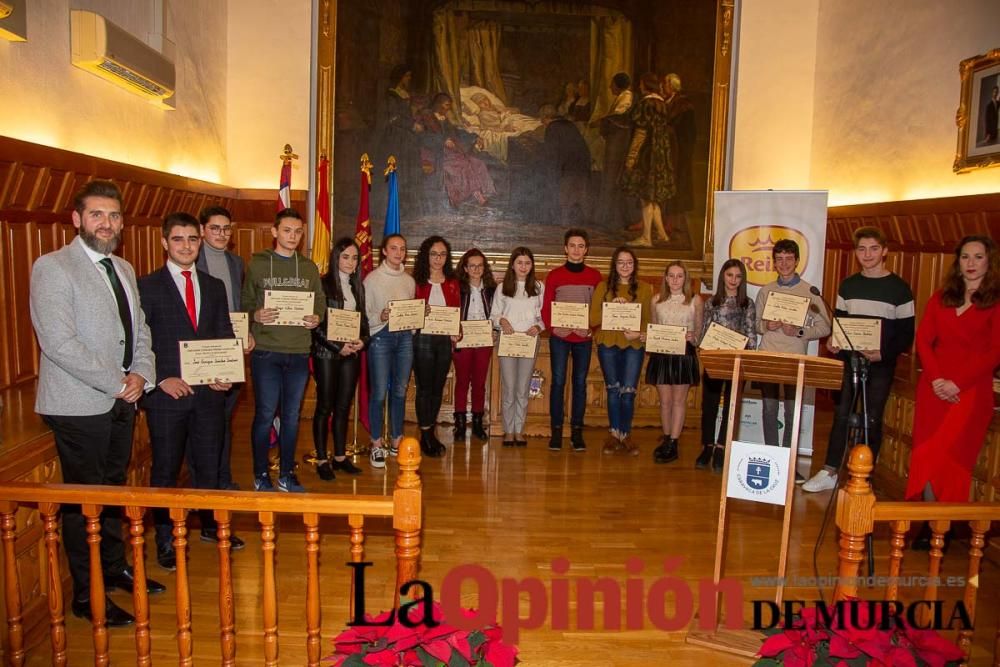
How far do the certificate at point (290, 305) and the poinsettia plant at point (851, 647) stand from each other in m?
3.29

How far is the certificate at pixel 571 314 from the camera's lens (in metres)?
5.97

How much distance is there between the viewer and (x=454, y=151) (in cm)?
781

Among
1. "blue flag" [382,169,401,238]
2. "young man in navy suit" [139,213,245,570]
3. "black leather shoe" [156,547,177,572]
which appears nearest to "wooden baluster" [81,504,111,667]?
"young man in navy suit" [139,213,245,570]

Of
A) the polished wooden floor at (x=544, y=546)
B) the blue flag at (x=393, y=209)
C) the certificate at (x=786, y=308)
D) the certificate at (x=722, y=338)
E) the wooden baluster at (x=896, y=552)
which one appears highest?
the blue flag at (x=393, y=209)

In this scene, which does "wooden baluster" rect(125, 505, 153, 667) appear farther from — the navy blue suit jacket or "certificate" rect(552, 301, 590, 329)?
"certificate" rect(552, 301, 590, 329)

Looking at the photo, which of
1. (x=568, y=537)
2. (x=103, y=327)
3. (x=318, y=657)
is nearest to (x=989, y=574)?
(x=568, y=537)

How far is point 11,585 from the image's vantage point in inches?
103

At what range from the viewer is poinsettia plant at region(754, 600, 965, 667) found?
84.6 inches

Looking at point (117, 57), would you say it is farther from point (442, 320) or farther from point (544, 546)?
point (544, 546)

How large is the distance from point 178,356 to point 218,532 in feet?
4.84

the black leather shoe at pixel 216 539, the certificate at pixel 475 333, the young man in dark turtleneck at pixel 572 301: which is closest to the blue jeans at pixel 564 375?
the young man in dark turtleneck at pixel 572 301

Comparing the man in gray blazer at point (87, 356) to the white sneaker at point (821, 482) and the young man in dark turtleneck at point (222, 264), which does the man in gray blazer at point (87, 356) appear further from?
the white sneaker at point (821, 482)

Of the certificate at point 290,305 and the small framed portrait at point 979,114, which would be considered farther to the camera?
the small framed portrait at point 979,114

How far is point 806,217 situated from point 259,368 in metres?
4.58
